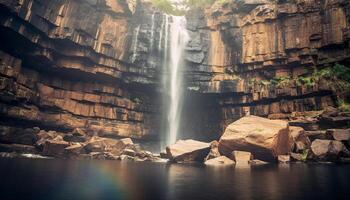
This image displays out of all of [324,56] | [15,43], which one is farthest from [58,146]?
[324,56]

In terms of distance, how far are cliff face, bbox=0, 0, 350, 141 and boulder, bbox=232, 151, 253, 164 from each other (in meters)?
17.2

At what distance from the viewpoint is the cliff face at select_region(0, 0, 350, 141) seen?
3481 cm

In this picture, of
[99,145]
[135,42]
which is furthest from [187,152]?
[135,42]

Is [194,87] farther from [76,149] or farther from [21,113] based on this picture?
[21,113]

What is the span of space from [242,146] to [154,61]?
75.3ft

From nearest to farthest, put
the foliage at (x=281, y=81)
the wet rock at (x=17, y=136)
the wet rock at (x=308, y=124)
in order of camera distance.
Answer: the wet rock at (x=17, y=136) < the wet rock at (x=308, y=124) < the foliage at (x=281, y=81)

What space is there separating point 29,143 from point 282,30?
37.7 meters

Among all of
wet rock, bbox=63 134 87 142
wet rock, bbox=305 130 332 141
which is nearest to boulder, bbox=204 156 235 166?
wet rock, bbox=305 130 332 141

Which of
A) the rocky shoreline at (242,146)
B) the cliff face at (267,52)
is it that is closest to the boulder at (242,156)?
the rocky shoreline at (242,146)

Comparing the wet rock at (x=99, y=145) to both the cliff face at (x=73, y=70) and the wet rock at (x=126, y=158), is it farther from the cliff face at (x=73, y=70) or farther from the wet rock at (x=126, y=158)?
the cliff face at (x=73, y=70)

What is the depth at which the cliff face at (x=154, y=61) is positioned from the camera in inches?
1371

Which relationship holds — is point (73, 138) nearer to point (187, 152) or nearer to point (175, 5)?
point (187, 152)

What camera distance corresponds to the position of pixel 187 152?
999 inches

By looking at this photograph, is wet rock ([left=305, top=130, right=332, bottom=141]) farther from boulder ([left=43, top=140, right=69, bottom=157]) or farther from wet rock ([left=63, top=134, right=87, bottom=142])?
wet rock ([left=63, top=134, right=87, bottom=142])
